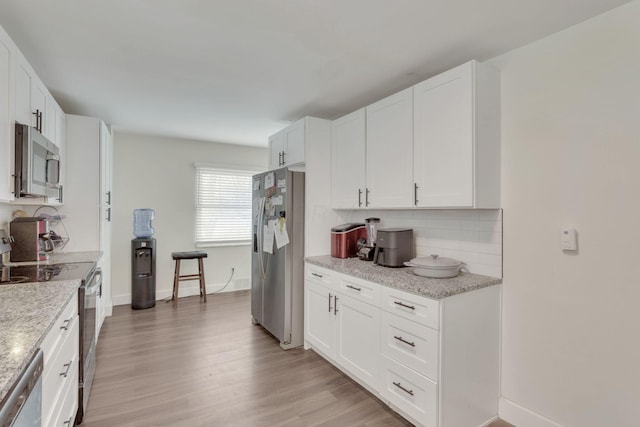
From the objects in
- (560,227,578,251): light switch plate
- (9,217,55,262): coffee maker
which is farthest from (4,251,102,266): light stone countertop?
(560,227,578,251): light switch plate

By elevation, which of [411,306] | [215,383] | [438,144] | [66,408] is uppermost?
[438,144]

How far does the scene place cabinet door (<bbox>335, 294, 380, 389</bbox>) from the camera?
2.17 metres

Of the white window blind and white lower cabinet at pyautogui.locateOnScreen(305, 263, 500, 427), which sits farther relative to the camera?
the white window blind

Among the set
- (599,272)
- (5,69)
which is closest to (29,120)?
(5,69)

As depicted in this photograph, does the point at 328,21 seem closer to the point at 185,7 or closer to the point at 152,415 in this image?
the point at 185,7

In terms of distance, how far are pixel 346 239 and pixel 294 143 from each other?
1139 millimetres

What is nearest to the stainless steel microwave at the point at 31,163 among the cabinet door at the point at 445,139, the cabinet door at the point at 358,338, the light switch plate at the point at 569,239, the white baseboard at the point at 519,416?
the cabinet door at the point at 358,338

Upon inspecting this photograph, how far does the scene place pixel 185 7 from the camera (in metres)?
1.63

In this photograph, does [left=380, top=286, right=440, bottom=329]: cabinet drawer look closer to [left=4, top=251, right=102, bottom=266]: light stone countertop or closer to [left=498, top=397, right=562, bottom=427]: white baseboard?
[left=498, top=397, right=562, bottom=427]: white baseboard

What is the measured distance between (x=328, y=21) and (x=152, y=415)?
2629 millimetres

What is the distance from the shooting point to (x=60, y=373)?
143cm

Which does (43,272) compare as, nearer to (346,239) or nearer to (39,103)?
(39,103)

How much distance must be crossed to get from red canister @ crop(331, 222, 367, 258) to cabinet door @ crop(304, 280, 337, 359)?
38 centimetres

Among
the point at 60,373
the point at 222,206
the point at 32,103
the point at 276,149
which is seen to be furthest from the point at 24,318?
the point at 222,206
